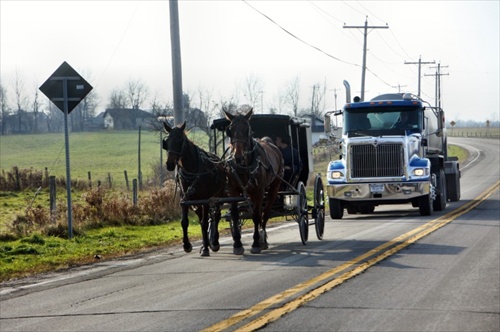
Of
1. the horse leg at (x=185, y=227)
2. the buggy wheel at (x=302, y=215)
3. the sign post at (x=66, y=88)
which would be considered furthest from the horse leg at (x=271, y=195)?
the sign post at (x=66, y=88)

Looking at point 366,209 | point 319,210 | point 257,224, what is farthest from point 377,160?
point 257,224

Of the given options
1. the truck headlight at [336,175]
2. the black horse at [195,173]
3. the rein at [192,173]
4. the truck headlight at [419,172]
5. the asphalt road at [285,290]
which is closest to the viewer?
the asphalt road at [285,290]

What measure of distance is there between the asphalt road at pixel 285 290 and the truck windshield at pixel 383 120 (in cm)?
864

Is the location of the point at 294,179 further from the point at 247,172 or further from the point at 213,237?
the point at 247,172

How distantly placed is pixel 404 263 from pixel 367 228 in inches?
292

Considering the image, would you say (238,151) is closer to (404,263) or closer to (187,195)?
(187,195)

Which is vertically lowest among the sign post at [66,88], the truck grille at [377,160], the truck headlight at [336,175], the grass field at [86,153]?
the grass field at [86,153]

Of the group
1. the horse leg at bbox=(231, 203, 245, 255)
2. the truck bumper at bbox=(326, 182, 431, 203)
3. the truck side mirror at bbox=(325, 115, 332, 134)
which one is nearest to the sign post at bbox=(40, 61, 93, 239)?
the horse leg at bbox=(231, 203, 245, 255)

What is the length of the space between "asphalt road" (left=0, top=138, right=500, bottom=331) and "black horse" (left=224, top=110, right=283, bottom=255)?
0.39 metres

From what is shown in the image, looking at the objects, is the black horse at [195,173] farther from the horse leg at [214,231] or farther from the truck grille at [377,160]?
the truck grille at [377,160]

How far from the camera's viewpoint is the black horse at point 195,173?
15.1 m

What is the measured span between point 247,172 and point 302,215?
2086mm

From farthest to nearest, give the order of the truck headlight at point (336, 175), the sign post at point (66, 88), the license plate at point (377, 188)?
the truck headlight at point (336, 175)
the license plate at point (377, 188)
the sign post at point (66, 88)

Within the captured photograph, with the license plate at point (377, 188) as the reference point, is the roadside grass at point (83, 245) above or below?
below
